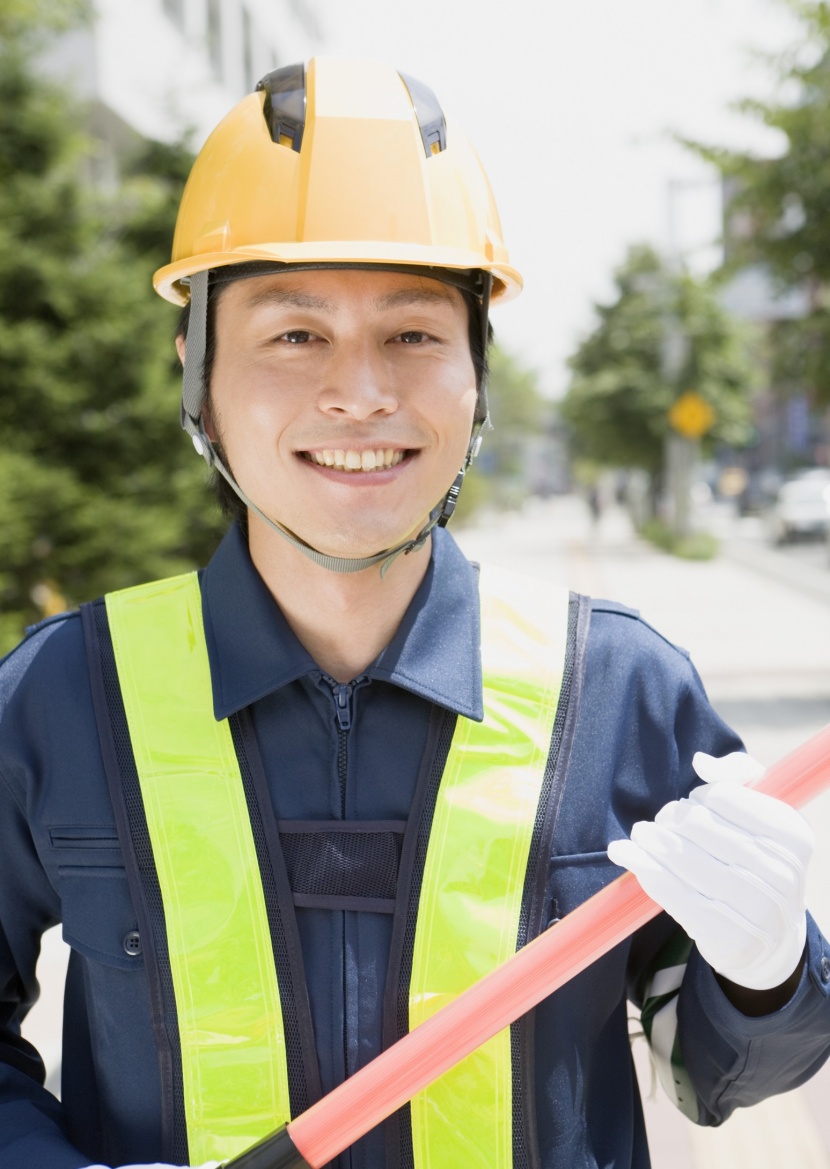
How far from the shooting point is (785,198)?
8352mm

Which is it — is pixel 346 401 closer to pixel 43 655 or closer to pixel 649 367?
pixel 43 655

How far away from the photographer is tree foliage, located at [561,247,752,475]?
25.9 metres

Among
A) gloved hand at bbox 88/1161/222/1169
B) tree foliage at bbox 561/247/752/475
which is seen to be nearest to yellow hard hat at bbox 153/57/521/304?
gloved hand at bbox 88/1161/222/1169

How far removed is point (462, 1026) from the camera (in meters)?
1.43

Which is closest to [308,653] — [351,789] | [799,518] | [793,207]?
[351,789]

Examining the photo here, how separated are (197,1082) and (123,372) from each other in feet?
33.9

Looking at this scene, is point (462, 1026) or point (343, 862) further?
point (343, 862)

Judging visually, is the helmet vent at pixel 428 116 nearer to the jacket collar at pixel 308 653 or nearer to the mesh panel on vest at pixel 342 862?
the jacket collar at pixel 308 653

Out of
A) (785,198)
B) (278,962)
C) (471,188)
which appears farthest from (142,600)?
(785,198)

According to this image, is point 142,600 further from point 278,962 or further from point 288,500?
point 278,962

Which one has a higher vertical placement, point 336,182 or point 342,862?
point 336,182

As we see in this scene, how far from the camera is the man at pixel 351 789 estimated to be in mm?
1551

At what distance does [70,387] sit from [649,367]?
65.3ft

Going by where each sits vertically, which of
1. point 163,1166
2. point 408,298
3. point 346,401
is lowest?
point 163,1166
